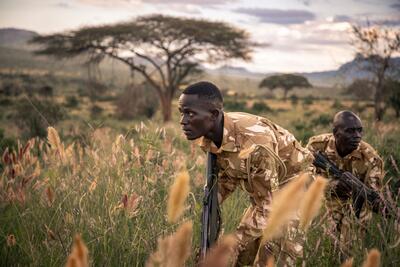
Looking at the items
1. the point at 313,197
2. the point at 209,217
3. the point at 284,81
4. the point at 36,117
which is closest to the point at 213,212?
the point at 209,217

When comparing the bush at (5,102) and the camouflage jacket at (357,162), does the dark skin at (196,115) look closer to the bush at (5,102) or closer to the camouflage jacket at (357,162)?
the camouflage jacket at (357,162)

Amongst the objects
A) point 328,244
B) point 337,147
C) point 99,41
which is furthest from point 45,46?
point 328,244

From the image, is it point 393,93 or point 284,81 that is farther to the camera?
point 284,81

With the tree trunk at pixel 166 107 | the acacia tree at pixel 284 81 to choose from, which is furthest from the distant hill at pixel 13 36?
the tree trunk at pixel 166 107

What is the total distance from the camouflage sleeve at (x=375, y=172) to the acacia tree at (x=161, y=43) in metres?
15.0

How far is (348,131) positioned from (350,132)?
16mm

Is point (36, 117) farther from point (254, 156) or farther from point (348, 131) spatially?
point (254, 156)

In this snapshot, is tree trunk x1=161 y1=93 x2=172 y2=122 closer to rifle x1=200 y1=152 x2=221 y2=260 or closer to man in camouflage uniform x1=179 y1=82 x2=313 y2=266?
man in camouflage uniform x1=179 y1=82 x2=313 y2=266

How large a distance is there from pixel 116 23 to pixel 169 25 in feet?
7.80

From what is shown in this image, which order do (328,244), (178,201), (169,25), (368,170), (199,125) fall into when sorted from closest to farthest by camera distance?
(178,201), (328,244), (199,125), (368,170), (169,25)

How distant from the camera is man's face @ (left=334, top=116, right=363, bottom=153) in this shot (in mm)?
3270

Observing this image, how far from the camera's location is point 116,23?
60.8ft

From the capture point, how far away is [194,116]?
216 centimetres

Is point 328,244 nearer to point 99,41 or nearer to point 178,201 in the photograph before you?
point 178,201
